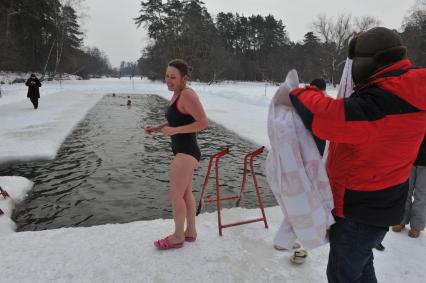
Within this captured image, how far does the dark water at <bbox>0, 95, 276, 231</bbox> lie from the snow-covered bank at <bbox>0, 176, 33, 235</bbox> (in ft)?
0.40

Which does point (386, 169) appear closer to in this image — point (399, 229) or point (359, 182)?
point (359, 182)

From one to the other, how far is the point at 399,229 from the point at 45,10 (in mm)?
43822

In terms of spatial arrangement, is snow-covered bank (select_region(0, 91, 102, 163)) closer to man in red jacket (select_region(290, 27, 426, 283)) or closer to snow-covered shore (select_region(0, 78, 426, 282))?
snow-covered shore (select_region(0, 78, 426, 282))

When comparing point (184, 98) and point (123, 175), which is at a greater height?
point (184, 98)

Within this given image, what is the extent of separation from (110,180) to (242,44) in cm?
7792

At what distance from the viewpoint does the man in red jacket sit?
1564 millimetres

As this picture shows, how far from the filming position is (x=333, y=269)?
201 cm

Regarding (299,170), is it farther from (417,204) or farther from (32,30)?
(32,30)

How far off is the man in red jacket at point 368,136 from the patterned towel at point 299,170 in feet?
0.30

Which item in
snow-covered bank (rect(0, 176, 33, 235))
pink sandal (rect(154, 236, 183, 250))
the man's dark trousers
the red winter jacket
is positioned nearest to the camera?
the red winter jacket

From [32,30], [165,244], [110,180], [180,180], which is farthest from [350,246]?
[32,30]

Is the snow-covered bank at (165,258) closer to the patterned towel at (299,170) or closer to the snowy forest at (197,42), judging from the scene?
the patterned towel at (299,170)

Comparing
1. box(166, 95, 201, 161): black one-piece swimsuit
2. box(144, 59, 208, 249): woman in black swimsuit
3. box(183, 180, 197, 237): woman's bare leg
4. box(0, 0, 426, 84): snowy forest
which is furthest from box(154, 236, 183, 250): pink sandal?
box(0, 0, 426, 84): snowy forest

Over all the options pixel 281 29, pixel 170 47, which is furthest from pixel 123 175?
pixel 281 29
